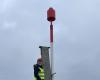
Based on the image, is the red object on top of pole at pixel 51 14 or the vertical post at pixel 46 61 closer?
the vertical post at pixel 46 61

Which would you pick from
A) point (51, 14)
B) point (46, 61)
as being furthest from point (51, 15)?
point (46, 61)

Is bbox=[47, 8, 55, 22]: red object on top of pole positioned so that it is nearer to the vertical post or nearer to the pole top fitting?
the pole top fitting

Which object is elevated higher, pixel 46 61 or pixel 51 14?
pixel 51 14

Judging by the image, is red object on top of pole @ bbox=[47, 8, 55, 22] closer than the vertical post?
No

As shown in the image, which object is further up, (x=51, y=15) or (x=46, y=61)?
(x=51, y=15)

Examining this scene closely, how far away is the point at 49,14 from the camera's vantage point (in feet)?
26.9

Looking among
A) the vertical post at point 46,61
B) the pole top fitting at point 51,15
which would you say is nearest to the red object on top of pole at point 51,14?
the pole top fitting at point 51,15

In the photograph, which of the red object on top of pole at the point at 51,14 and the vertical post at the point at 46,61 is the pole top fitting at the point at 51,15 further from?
the vertical post at the point at 46,61

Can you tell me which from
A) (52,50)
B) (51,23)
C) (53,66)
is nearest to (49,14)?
(51,23)

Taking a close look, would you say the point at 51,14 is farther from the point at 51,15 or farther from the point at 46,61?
the point at 46,61

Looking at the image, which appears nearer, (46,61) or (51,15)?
(46,61)

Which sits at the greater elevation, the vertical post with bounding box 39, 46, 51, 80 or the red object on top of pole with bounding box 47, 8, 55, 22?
the red object on top of pole with bounding box 47, 8, 55, 22

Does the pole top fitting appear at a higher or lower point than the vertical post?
higher

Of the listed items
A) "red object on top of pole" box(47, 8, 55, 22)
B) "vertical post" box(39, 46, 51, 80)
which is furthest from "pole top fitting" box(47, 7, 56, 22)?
"vertical post" box(39, 46, 51, 80)
